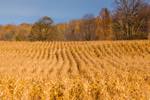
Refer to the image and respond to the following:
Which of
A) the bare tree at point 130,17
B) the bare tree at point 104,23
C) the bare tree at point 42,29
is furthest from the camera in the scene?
the bare tree at point 104,23

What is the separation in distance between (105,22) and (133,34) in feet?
70.3

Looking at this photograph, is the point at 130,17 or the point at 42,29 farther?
the point at 42,29

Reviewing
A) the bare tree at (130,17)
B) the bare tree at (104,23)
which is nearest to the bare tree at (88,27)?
the bare tree at (104,23)

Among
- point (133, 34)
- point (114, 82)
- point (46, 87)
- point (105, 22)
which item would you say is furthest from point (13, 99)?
point (105, 22)

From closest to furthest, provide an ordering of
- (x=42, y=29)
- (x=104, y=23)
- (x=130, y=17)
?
(x=130, y=17), (x=42, y=29), (x=104, y=23)

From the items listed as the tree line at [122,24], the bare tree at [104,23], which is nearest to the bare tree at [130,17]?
the tree line at [122,24]

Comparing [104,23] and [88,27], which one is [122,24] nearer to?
[104,23]

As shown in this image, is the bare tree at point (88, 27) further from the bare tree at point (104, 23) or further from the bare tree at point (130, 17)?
the bare tree at point (130, 17)

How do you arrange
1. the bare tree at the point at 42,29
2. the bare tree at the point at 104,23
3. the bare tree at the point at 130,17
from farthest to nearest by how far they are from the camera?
the bare tree at the point at 104,23 < the bare tree at the point at 42,29 < the bare tree at the point at 130,17

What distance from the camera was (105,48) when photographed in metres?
31.1

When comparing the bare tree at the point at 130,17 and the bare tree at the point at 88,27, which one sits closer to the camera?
the bare tree at the point at 130,17

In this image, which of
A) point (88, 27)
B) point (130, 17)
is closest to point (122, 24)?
point (130, 17)

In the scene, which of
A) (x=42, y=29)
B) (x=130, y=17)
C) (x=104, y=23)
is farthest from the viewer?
(x=104, y=23)

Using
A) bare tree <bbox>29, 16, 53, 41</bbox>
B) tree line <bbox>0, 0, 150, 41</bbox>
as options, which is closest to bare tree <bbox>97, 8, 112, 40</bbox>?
tree line <bbox>0, 0, 150, 41</bbox>
